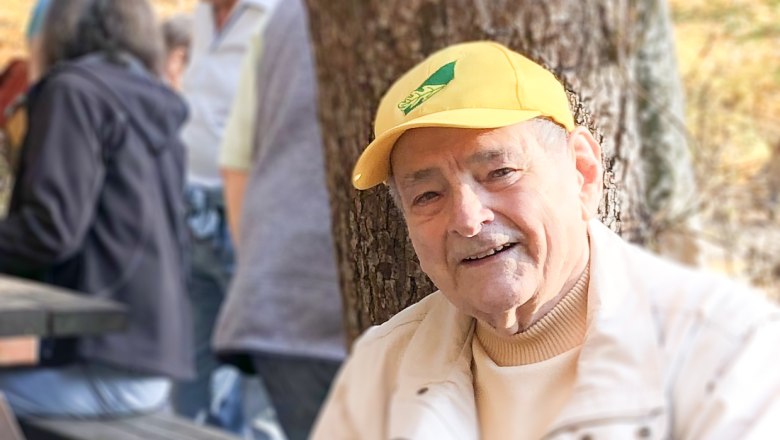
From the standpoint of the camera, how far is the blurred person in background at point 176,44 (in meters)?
4.98

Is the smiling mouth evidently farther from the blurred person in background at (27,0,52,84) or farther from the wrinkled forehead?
the blurred person in background at (27,0,52,84)

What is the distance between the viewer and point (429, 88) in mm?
653

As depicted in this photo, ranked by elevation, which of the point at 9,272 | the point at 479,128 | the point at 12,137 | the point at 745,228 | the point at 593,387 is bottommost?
the point at 745,228

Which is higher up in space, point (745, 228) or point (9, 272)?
point (9, 272)

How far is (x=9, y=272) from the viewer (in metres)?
3.40

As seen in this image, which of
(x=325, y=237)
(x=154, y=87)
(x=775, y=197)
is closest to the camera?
(x=325, y=237)

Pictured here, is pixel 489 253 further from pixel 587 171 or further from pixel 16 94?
pixel 16 94

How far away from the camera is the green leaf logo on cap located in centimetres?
65

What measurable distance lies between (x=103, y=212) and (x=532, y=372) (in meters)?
2.70

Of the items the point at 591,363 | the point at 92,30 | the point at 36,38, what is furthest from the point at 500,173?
the point at 36,38

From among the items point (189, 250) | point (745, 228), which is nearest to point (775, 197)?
point (745, 228)

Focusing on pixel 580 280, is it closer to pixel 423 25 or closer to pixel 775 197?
pixel 423 25

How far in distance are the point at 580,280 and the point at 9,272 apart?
304 centimetres

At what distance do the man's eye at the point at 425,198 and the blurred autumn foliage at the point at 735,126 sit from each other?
2.70 m
